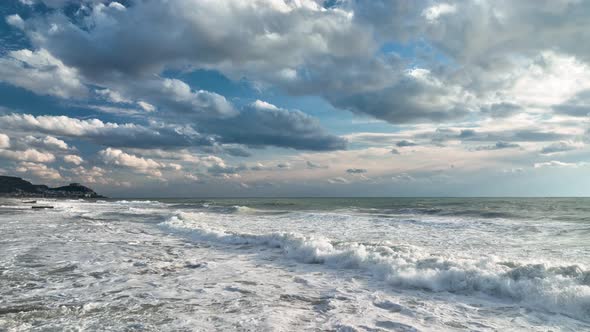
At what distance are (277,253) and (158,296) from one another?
250 inches

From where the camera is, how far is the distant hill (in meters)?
154

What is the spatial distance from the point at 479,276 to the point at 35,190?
200m

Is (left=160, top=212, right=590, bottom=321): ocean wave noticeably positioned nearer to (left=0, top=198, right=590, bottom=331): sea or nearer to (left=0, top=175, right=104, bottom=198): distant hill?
(left=0, top=198, right=590, bottom=331): sea

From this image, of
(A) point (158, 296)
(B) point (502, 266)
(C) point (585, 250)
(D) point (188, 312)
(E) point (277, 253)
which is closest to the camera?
(D) point (188, 312)

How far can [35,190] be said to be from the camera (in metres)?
163

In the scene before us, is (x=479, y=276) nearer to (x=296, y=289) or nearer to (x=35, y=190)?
(x=296, y=289)

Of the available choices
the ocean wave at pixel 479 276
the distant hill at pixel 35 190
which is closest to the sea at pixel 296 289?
the ocean wave at pixel 479 276

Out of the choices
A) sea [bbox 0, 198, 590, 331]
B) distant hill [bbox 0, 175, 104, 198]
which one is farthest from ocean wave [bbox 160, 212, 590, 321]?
distant hill [bbox 0, 175, 104, 198]

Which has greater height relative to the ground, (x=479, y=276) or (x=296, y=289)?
(x=479, y=276)

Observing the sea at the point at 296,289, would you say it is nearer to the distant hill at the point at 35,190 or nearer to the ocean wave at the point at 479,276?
the ocean wave at the point at 479,276

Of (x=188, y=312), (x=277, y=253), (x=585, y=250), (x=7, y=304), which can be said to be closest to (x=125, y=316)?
(x=188, y=312)

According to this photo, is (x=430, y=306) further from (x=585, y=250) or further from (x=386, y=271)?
(x=585, y=250)

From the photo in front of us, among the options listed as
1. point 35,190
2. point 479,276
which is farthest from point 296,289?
point 35,190

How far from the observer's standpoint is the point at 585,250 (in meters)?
12.4
